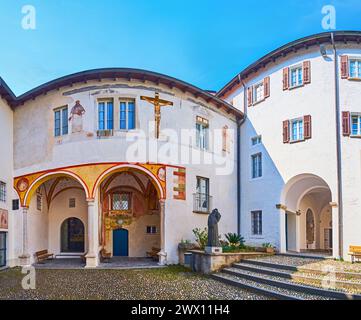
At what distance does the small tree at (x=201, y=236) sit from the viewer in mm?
17383

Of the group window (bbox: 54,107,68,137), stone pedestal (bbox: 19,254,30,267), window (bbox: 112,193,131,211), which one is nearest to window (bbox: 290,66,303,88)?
window (bbox: 112,193,131,211)

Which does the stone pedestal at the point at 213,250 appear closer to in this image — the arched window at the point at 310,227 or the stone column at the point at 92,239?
the stone column at the point at 92,239

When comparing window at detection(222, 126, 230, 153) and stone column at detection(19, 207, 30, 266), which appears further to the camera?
window at detection(222, 126, 230, 153)

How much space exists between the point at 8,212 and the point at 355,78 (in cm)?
1693

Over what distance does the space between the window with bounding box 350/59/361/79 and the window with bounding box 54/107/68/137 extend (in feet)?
43.9

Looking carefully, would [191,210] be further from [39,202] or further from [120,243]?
[39,202]

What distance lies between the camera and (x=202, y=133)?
780 inches

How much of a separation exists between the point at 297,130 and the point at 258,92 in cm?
367

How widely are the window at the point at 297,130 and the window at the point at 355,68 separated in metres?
3.04

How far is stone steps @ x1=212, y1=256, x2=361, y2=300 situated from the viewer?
994 centimetres

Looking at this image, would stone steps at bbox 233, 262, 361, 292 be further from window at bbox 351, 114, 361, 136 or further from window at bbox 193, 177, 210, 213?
window at bbox 351, 114, 361, 136

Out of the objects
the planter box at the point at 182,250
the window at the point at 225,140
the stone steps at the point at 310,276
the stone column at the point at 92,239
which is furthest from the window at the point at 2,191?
the window at the point at 225,140

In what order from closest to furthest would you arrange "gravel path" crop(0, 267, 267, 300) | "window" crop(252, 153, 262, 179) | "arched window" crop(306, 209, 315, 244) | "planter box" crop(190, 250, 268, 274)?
"gravel path" crop(0, 267, 267, 300)
"planter box" crop(190, 250, 268, 274)
"window" crop(252, 153, 262, 179)
"arched window" crop(306, 209, 315, 244)
